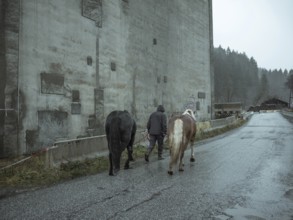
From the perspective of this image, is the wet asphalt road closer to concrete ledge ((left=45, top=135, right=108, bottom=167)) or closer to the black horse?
the black horse

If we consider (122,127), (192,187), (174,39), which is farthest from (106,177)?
(174,39)

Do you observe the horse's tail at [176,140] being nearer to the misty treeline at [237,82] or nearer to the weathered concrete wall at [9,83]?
the weathered concrete wall at [9,83]

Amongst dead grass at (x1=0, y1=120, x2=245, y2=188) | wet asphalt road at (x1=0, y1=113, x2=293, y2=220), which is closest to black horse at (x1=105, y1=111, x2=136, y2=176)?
wet asphalt road at (x1=0, y1=113, x2=293, y2=220)

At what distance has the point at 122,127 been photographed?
354 inches

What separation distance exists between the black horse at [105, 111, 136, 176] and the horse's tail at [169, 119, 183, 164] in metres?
1.29

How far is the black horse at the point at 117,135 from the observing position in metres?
8.58

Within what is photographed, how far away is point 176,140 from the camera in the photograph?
888 cm

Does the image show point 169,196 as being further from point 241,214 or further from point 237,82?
point 237,82

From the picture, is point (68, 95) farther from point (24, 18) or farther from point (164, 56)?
point (164, 56)

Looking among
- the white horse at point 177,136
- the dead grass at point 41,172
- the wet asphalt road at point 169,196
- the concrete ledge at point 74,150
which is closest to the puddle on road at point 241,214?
the wet asphalt road at point 169,196

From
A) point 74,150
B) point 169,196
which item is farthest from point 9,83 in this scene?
point 169,196

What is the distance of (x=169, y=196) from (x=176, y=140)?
2.74 m

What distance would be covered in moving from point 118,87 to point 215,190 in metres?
12.2

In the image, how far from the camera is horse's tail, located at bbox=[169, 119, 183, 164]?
8.69 meters
